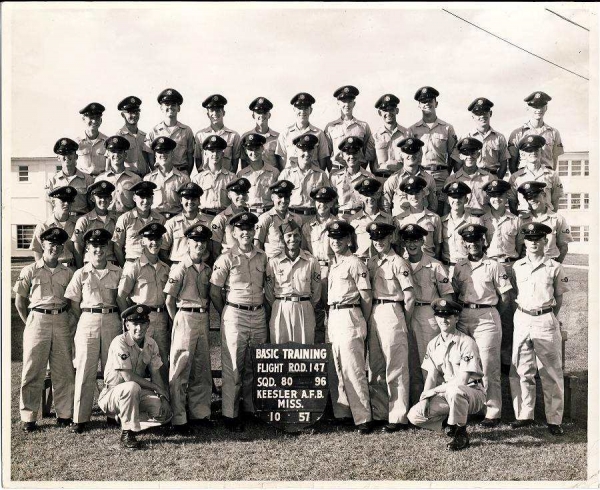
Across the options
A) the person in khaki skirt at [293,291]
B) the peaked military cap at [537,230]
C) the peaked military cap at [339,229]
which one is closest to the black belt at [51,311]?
the person in khaki skirt at [293,291]

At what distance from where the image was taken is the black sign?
8.01 m

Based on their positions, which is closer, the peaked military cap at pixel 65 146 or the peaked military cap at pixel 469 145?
the peaked military cap at pixel 469 145

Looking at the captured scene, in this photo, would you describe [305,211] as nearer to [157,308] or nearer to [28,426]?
[157,308]

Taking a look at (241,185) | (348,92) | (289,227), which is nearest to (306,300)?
(289,227)

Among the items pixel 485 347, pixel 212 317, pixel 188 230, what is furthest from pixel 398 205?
pixel 212 317

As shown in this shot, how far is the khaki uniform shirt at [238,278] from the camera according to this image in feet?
27.2

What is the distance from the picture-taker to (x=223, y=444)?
7.93 m

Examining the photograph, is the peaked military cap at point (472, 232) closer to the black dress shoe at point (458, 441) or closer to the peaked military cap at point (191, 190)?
the black dress shoe at point (458, 441)

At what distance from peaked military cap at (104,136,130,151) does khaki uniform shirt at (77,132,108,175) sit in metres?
0.66

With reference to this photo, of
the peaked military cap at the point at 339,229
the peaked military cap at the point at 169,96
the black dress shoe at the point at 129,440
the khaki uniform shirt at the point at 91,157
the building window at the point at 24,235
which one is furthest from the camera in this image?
the khaki uniform shirt at the point at 91,157

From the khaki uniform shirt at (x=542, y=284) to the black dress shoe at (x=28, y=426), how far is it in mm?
5997

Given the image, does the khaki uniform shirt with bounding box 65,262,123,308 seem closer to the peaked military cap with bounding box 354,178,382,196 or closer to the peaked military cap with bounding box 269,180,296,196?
the peaked military cap with bounding box 269,180,296,196

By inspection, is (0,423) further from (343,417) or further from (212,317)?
(212,317)

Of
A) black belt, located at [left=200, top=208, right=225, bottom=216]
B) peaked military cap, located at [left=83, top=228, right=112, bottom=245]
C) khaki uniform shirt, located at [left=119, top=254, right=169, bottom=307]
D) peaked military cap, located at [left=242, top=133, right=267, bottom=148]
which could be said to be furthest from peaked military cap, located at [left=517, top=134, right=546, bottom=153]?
peaked military cap, located at [left=83, top=228, right=112, bottom=245]
